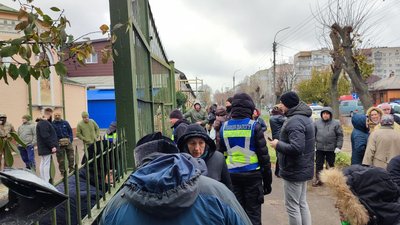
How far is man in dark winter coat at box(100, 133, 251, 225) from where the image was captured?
1403 mm

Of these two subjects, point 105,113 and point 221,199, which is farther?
point 105,113

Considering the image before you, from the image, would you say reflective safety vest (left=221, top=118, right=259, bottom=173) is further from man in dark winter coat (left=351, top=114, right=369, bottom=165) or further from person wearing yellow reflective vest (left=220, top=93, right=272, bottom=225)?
man in dark winter coat (left=351, top=114, right=369, bottom=165)

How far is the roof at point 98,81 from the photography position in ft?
98.5

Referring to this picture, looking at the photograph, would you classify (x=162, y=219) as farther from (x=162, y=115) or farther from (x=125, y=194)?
(x=162, y=115)

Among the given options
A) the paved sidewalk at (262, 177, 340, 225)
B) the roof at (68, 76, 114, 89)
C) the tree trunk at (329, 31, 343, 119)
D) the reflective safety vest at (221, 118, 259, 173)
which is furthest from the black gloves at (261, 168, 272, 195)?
Answer: the roof at (68, 76, 114, 89)

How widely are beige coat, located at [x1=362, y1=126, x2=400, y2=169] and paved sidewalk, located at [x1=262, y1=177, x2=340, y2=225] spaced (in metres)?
1.21

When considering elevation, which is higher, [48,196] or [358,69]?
[358,69]

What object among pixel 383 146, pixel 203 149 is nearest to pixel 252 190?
pixel 203 149

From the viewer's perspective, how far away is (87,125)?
999 centimetres

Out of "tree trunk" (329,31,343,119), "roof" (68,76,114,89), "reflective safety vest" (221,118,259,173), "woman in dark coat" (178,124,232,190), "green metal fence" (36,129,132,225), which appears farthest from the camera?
"roof" (68,76,114,89)

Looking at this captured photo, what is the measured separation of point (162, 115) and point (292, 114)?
370cm

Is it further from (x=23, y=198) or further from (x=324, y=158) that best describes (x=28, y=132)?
(x=23, y=198)

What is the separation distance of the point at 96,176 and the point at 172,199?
1.49m

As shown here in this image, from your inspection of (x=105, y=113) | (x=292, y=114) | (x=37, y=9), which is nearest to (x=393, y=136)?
(x=292, y=114)
